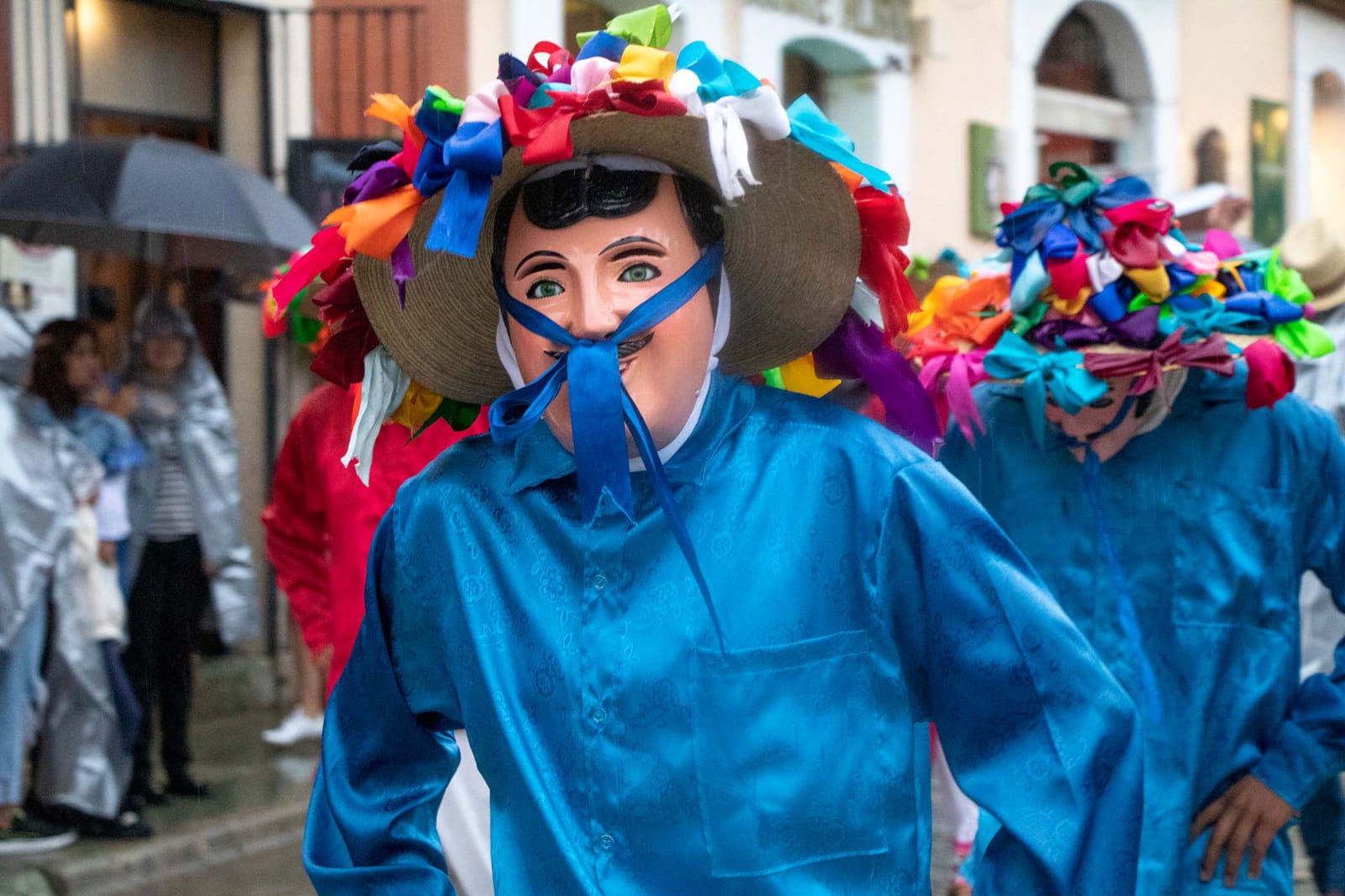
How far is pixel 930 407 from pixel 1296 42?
1730 centimetres

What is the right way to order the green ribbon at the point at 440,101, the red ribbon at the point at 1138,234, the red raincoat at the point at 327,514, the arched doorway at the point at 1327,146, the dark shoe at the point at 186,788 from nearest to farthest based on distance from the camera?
the green ribbon at the point at 440,101, the red ribbon at the point at 1138,234, the red raincoat at the point at 327,514, the dark shoe at the point at 186,788, the arched doorway at the point at 1327,146

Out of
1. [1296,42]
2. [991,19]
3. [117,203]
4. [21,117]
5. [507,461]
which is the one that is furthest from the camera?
[1296,42]

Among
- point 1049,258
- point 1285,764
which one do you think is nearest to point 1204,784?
point 1285,764

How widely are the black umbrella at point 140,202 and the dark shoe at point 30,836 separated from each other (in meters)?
2.34

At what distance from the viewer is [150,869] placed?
6.57 metres

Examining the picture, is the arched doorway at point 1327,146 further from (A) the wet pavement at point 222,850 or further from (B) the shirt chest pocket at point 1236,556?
(B) the shirt chest pocket at point 1236,556

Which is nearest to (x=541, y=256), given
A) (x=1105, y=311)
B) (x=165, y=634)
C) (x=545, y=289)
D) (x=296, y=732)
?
(x=545, y=289)

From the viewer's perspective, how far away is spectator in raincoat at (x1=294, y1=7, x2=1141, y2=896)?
2180 millimetres

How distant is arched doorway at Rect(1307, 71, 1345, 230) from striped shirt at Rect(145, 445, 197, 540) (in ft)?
50.8

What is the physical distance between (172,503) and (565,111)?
A: 17.8 ft

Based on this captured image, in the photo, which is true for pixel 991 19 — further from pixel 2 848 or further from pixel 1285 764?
pixel 1285 764

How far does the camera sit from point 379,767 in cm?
255

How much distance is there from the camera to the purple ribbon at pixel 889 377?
8.23 feet

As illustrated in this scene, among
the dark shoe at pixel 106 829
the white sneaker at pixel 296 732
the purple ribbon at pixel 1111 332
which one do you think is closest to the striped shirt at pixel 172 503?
the dark shoe at pixel 106 829
